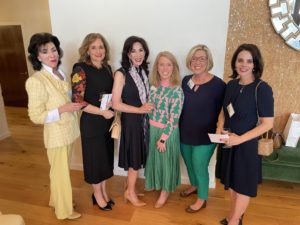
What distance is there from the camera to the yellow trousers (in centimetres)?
206

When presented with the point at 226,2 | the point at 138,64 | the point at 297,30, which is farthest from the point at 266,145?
the point at 297,30

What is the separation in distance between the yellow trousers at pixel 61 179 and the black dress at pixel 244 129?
1.30 metres

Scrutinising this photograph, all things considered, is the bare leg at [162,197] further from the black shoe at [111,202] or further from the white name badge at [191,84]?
the white name badge at [191,84]

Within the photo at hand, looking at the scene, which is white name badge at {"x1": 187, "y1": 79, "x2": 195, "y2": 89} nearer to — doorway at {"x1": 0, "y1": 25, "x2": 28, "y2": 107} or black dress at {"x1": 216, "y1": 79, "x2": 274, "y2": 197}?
black dress at {"x1": 216, "y1": 79, "x2": 274, "y2": 197}

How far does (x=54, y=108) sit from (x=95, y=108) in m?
0.31

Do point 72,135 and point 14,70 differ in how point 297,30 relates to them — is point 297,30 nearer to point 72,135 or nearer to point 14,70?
point 72,135

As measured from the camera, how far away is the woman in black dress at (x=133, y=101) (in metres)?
2.08

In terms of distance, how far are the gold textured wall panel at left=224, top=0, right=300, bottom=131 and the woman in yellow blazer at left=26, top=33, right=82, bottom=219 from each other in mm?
1818

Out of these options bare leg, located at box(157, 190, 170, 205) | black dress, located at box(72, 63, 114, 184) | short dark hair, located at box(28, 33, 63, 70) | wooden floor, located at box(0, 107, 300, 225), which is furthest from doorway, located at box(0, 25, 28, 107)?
bare leg, located at box(157, 190, 170, 205)

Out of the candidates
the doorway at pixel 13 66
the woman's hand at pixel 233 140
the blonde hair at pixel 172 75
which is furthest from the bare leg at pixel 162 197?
→ the doorway at pixel 13 66

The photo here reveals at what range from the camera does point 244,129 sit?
1.79 meters

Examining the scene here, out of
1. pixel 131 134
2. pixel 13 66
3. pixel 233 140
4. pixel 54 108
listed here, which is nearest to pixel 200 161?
pixel 233 140

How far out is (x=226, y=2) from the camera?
2.27m

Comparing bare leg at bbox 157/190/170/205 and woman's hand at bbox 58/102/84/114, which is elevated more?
woman's hand at bbox 58/102/84/114
